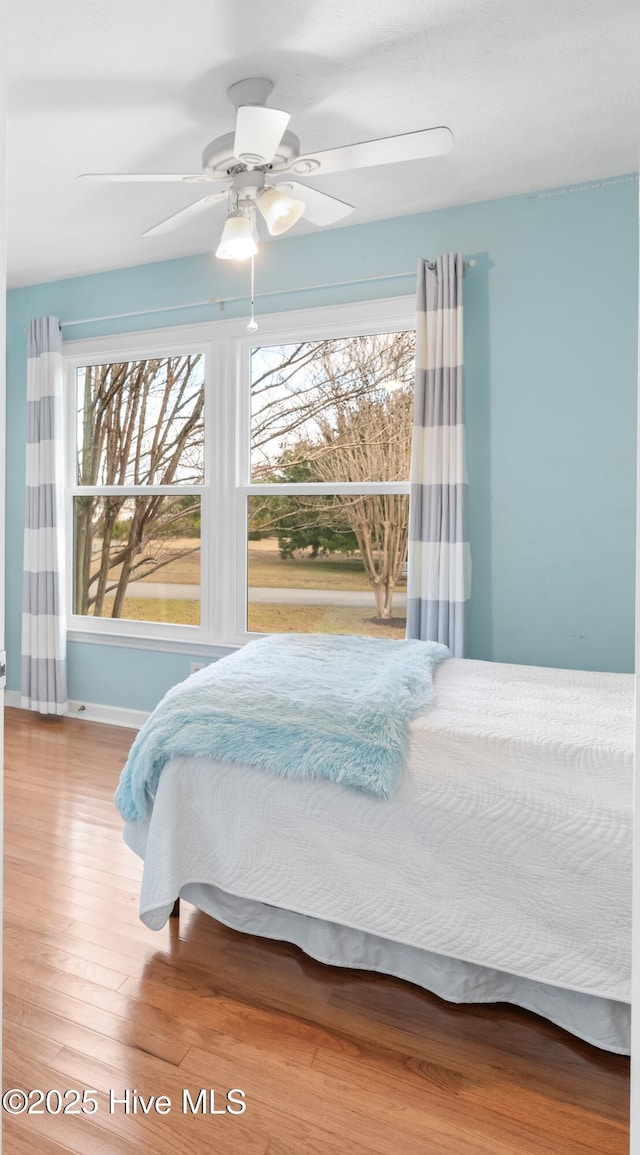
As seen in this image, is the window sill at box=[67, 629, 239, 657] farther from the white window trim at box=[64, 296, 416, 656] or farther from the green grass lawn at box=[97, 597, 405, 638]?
the green grass lawn at box=[97, 597, 405, 638]

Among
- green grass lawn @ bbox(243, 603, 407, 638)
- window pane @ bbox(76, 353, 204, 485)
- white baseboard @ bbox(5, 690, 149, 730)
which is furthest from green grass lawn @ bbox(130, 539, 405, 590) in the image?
white baseboard @ bbox(5, 690, 149, 730)

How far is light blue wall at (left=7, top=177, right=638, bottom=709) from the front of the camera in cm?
278

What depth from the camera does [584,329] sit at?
2814mm

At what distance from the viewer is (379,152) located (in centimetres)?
199

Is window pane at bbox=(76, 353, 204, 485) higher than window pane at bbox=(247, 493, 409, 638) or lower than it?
higher

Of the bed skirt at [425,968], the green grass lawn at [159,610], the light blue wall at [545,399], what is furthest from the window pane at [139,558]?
the bed skirt at [425,968]

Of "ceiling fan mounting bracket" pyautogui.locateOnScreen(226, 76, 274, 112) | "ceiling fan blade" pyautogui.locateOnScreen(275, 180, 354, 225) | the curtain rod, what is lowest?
"ceiling fan blade" pyautogui.locateOnScreen(275, 180, 354, 225)

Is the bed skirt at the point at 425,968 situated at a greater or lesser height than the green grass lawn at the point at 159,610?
lesser

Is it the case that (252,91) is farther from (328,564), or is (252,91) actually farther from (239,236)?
(328,564)

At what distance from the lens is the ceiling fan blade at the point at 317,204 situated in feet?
7.27

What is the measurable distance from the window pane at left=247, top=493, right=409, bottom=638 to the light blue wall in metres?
0.45

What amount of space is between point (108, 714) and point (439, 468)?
7.99 ft

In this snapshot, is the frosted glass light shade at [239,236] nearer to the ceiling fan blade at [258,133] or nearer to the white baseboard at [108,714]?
the ceiling fan blade at [258,133]

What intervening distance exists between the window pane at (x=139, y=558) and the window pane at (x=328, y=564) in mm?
408
